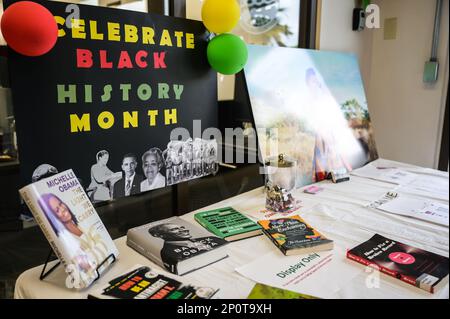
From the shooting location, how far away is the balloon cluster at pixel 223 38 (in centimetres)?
118

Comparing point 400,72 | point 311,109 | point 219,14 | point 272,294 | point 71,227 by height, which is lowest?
point 272,294

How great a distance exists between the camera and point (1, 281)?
1332 millimetres

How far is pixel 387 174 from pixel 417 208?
0.43 meters

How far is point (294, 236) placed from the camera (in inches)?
39.8

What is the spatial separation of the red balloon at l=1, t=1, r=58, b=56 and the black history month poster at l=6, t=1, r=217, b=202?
59 mm

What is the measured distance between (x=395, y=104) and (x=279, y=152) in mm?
874

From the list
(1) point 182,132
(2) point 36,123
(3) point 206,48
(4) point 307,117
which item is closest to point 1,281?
(2) point 36,123

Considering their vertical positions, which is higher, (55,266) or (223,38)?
(223,38)

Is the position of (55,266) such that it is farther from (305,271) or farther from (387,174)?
(387,174)

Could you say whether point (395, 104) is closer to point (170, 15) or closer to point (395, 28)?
point (395, 28)

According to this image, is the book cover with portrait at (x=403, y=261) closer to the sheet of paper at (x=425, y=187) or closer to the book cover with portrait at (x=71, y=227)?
the sheet of paper at (x=425, y=187)

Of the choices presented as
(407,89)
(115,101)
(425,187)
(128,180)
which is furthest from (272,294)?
(407,89)

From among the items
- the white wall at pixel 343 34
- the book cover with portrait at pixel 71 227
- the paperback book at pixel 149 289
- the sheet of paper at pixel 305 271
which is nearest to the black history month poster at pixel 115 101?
the book cover with portrait at pixel 71 227
